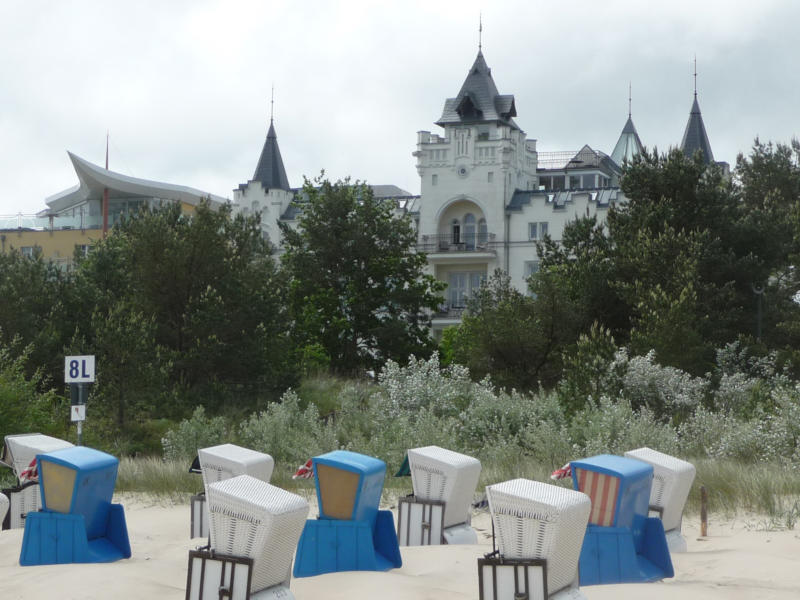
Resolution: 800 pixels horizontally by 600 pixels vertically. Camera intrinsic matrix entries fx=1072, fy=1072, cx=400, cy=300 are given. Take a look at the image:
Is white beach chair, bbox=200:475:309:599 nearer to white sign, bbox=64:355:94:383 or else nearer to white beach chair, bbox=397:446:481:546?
white beach chair, bbox=397:446:481:546

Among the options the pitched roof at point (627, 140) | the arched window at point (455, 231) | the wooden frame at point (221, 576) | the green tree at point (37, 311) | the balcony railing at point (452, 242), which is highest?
the pitched roof at point (627, 140)

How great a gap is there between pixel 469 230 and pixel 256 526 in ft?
181

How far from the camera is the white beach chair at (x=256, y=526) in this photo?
7305 mm

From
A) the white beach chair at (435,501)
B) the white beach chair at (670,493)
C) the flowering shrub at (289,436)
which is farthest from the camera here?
the flowering shrub at (289,436)

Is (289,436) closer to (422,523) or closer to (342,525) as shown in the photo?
(422,523)

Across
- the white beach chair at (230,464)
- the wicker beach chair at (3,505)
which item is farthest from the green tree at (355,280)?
the white beach chair at (230,464)

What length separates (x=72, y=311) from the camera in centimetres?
3347

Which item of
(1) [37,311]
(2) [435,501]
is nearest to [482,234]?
(1) [37,311]

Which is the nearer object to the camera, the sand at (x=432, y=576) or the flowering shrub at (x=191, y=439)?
the sand at (x=432, y=576)

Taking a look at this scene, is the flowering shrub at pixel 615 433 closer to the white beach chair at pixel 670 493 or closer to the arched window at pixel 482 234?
the white beach chair at pixel 670 493

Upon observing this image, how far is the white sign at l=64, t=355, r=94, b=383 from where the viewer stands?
19453 millimetres

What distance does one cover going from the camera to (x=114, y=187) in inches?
2963

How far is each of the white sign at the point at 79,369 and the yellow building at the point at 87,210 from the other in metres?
53.7

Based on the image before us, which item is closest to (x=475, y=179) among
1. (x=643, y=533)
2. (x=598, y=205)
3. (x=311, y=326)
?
(x=598, y=205)
